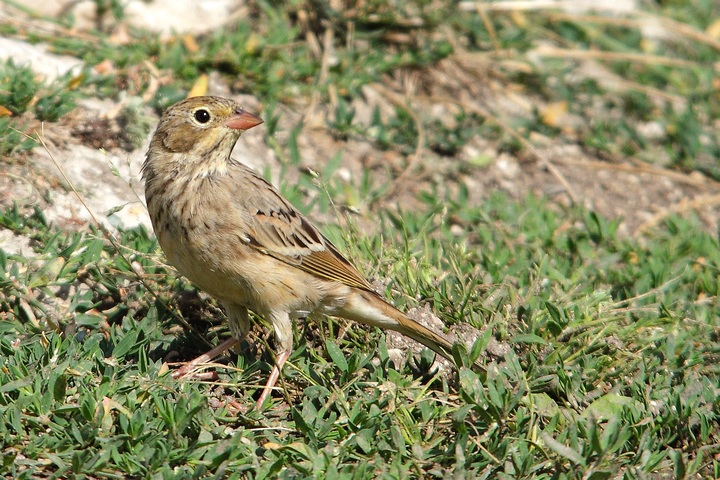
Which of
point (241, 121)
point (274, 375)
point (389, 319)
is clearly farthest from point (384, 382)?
point (241, 121)

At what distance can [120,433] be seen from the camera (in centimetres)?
433

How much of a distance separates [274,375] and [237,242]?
736 millimetres

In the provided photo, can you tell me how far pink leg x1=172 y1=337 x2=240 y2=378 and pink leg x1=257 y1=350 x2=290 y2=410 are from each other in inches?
14.3

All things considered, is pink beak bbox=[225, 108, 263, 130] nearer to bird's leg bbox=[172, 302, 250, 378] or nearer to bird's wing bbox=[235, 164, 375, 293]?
bird's wing bbox=[235, 164, 375, 293]

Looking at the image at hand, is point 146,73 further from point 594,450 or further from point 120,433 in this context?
point 594,450

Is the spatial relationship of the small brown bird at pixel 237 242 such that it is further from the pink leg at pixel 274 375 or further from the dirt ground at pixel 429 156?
the dirt ground at pixel 429 156

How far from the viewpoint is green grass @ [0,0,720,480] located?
436 cm

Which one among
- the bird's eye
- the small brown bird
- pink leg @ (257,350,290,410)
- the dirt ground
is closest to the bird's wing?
the small brown bird

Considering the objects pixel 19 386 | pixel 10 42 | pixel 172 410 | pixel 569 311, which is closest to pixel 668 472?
pixel 569 311

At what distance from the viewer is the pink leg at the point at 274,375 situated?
476 centimetres

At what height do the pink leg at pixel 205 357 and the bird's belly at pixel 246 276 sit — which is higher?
the bird's belly at pixel 246 276

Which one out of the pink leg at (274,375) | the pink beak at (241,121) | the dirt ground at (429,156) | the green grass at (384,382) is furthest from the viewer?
the dirt ground at (429,156)

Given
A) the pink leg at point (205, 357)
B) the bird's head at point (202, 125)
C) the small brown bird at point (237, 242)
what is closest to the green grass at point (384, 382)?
the pink leg at point (205, 357)

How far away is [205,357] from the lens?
16.7ft
